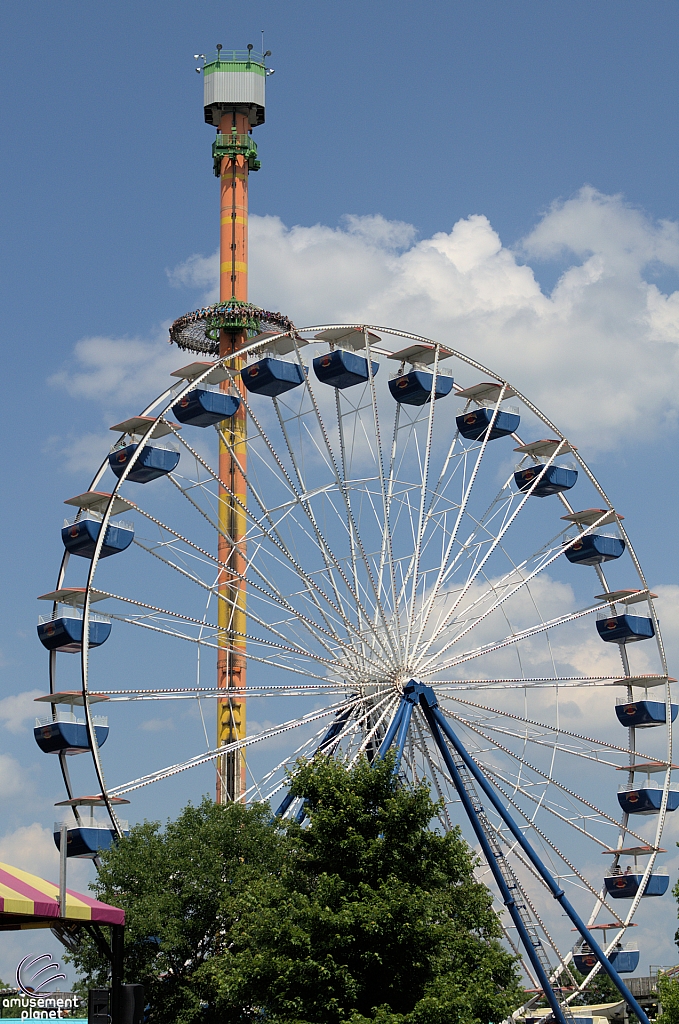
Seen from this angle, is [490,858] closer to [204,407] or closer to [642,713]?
[642,713]

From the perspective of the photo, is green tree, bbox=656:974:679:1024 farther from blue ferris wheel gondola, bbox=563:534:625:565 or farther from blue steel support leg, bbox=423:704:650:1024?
blue ferris wheel gondola, bbox=563:534:625:565

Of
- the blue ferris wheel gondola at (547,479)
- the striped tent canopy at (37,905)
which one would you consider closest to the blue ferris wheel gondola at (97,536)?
the blue ferris wheel gondola at (547,479)

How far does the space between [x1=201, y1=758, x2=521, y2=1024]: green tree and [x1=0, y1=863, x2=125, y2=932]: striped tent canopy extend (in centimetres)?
641

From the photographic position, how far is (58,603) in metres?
40.0

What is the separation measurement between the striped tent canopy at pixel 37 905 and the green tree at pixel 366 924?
641 cm

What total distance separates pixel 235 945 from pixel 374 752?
10.3m

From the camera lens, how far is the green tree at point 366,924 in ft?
82.1

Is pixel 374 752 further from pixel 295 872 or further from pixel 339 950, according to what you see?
pixel 339 950

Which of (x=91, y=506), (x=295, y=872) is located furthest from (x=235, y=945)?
(x=91, y=506)

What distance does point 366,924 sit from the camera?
24.9m

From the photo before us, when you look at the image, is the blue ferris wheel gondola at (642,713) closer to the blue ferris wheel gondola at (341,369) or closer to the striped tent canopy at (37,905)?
the blue ferris wheel gondola at (341,369)

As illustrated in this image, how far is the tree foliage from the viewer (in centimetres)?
2512

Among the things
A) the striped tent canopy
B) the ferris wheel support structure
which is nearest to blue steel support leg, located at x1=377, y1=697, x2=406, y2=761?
the ferris wheel support structure

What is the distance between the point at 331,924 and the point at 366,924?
0.63 metres
